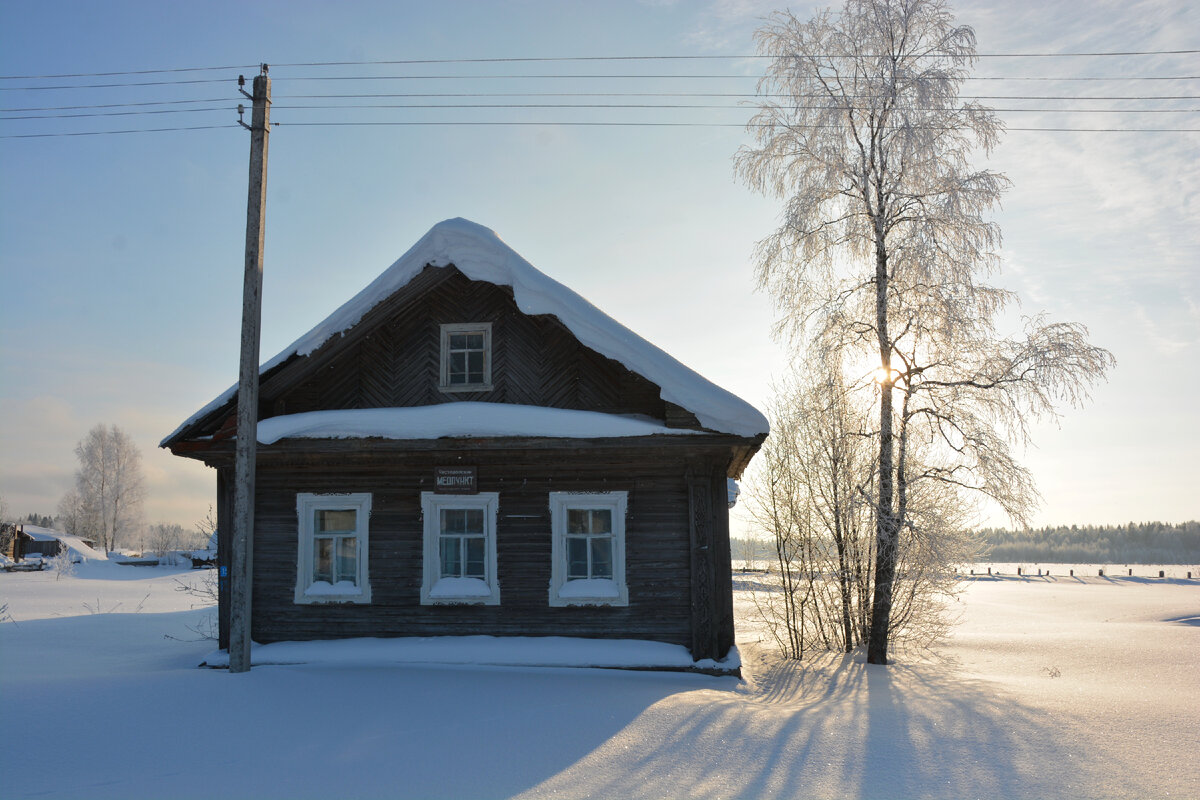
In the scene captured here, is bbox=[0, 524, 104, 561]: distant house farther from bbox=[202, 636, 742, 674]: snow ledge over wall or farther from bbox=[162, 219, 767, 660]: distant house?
bbox=[202, 636, 742, 674]: snow ledge over wall

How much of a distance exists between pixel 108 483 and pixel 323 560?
65.3 metres

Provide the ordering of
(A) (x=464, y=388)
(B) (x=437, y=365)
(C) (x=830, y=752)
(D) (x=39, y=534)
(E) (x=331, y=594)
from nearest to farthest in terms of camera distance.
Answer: (C) (x=830, y=752) → (E) (x=331, y=594) → (A) (x=464, y=388) → (B) (x=437, y=365) → (D) (x=39, y=534)

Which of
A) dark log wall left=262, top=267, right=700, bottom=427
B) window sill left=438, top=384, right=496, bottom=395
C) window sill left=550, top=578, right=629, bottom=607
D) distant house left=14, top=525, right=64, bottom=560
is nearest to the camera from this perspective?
window sill left=550, top=578, right=629, bottom=607

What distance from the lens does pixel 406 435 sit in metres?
10.4

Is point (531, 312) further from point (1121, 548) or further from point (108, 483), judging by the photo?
point (1121, 548)

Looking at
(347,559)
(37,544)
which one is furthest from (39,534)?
(347,559)

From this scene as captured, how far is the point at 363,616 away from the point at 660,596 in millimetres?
4293

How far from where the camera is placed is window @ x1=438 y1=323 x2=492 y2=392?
11.6 meters

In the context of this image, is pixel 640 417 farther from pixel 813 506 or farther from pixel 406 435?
pixel 813 506

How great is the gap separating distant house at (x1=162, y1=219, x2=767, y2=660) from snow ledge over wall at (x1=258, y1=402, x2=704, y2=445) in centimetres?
4

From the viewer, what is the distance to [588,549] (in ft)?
36.0

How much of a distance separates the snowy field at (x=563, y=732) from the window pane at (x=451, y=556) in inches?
61.4

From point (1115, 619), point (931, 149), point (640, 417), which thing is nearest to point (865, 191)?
point (931, 149)

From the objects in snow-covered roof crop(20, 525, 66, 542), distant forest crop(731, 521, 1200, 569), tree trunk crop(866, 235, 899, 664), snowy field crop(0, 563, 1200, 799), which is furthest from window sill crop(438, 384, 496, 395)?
distant forest crop(731, 521, 1200, 569)
